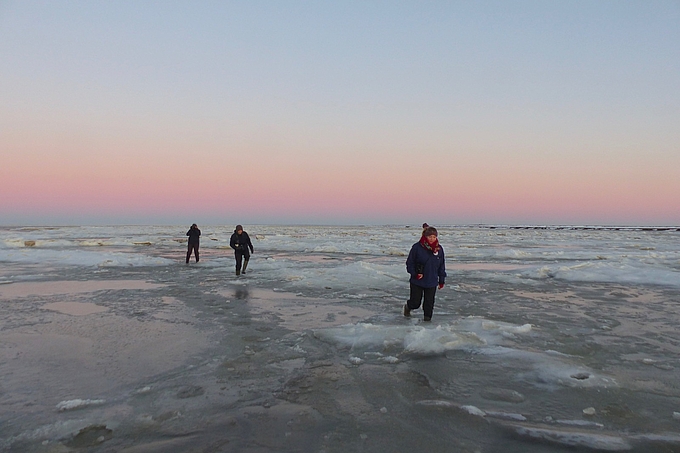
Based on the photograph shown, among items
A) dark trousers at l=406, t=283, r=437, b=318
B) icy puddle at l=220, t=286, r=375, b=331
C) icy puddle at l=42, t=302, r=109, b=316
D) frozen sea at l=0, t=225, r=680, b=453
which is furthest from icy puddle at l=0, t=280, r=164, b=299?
dark trousers at l=406, t=283, r=437, b=318

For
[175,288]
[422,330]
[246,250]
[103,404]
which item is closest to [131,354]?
[103,404]

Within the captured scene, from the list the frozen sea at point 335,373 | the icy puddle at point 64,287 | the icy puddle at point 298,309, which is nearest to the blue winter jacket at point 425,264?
the frozen sea at point 335,373

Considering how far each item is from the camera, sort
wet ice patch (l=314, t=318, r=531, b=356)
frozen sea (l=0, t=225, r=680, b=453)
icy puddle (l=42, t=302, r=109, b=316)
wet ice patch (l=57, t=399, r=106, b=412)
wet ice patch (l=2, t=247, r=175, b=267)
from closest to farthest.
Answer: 1. frozen sea (l=0, t=225, r=680, b=453)
2. wet ice patch (l=57, t=399, r=106, b=412)
3. wet ice patch (l=314, t=318, r=531, b=356)
4. icy puddle (l=42, t=302, r=109, b=316)
5. wet ice patch (l=2, t=247, r=175, b=267)

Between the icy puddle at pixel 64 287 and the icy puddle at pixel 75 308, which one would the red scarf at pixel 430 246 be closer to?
the icy puddle at pixel 75 308

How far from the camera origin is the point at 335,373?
4.65m

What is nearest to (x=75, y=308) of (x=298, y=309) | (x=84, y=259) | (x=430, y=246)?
(x=298, y=309)

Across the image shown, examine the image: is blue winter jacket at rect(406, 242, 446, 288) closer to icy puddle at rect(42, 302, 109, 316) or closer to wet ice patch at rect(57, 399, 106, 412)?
wet ice patch at rect(57, 399, 106, 412)

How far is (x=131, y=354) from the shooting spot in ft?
17.4

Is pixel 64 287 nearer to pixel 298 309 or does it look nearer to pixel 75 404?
pixel 298 309

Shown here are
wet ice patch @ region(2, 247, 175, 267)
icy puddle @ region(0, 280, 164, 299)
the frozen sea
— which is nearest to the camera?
the frozen sea

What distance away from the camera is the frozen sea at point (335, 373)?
3264 mm

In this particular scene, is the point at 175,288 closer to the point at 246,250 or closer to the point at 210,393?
the point at 246,250

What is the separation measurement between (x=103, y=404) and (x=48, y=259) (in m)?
18.2

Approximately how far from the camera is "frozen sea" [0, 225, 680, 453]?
3264 mm
